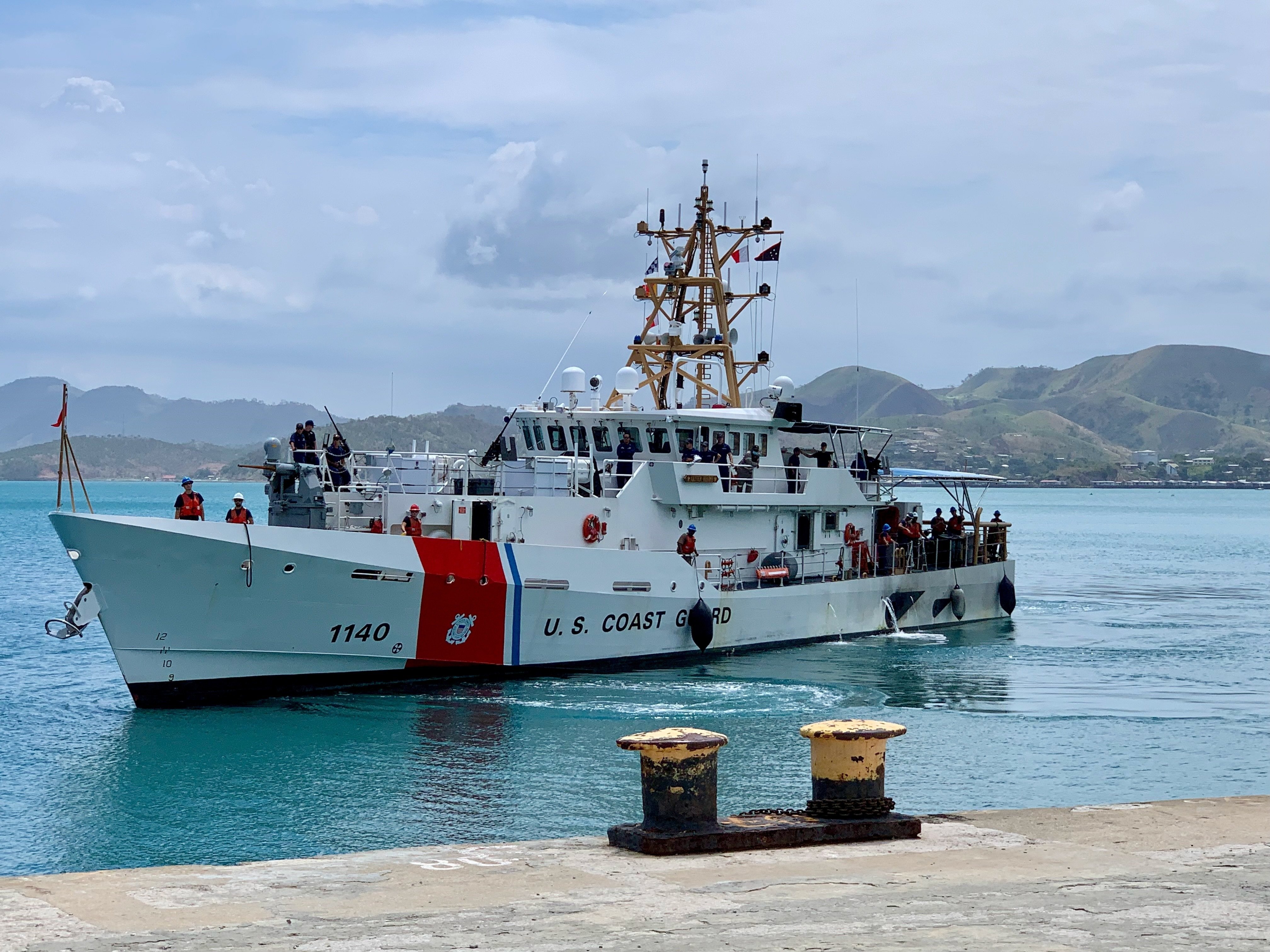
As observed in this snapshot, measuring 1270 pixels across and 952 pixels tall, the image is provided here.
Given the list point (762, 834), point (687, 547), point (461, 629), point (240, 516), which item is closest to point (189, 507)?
point (240, 516)

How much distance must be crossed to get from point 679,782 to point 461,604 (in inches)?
490

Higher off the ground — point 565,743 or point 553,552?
point 553,552

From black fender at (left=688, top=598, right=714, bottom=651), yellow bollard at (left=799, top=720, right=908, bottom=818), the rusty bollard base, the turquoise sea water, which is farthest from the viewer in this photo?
black fender at (left=688, top=598, right=714, bottom=651)

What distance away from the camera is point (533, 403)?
87.6ft

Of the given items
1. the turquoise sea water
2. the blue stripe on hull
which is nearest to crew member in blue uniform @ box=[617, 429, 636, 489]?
the turquoise sea water

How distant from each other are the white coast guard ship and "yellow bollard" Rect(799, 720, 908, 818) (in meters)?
11.6

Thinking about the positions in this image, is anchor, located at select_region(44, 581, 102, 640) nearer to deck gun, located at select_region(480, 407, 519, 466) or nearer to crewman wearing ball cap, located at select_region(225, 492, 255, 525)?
crewman wearing ball cap, located at select_region(225, 492, 255, 525)

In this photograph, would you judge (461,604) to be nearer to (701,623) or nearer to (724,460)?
(701,623)

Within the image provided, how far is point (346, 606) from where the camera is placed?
20922mm

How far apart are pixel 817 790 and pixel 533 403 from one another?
17.0 m

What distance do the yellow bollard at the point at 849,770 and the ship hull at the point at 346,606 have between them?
11563mm

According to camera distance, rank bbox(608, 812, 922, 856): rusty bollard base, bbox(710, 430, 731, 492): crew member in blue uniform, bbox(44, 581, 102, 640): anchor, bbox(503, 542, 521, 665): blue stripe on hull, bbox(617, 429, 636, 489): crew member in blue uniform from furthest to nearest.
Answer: bbox(710, 430, 731, 492): crew member in blue uniform → bbox(617, 429, 636, 489): crew member in blue uniform → bbox(503, 542, 521, 665): blue stripe on hull → bbox(44, 581, 102, 640): anchor → bbox(608, 812, 922, 856): rusty bollard base

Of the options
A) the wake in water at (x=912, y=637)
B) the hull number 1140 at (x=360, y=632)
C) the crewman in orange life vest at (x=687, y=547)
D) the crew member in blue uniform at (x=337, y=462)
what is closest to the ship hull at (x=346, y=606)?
the hull number 1140 at (x=360, y=632)

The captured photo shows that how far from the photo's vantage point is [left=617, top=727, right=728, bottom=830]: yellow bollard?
9.70 meters
